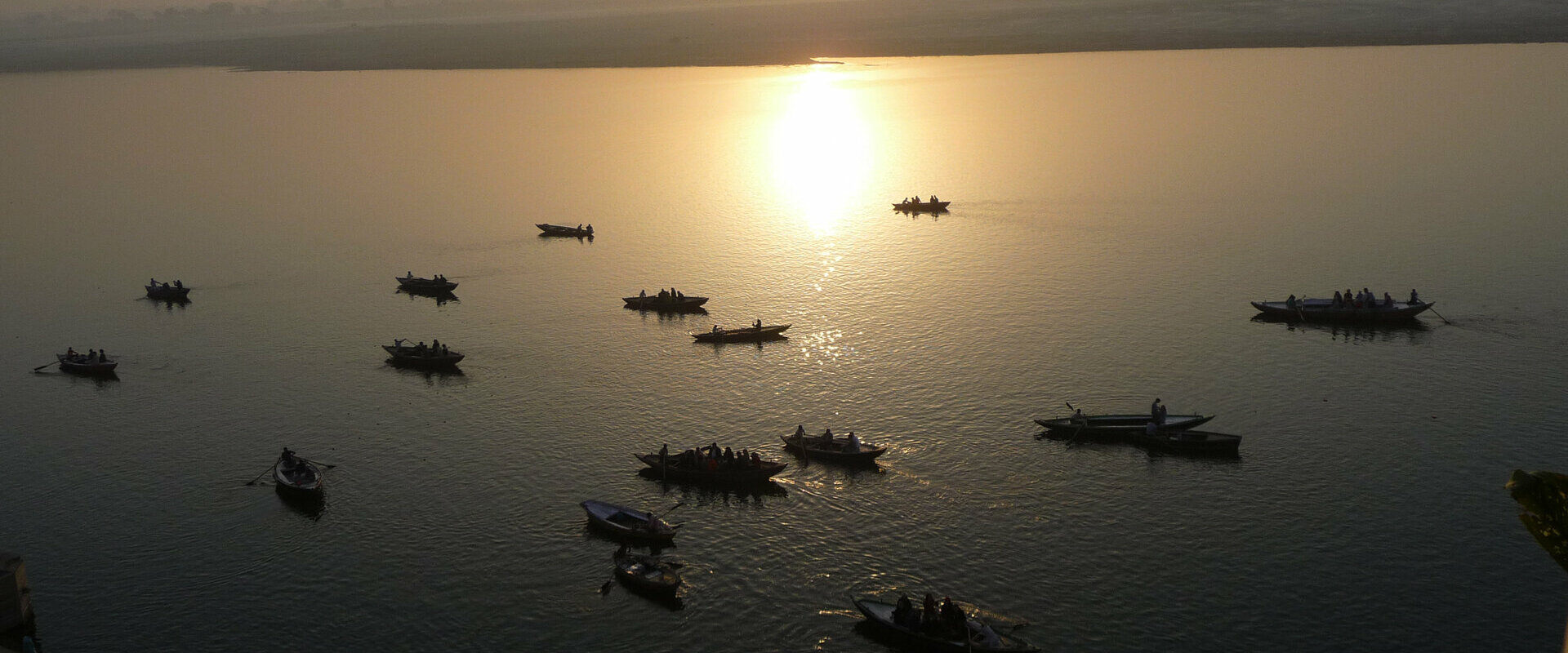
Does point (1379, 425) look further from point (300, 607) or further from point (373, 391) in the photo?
point (373, 391)

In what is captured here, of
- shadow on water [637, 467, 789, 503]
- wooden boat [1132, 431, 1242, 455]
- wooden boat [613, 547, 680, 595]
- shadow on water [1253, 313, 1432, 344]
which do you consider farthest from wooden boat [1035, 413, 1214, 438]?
wooden boat [613, 547, 680, 595]

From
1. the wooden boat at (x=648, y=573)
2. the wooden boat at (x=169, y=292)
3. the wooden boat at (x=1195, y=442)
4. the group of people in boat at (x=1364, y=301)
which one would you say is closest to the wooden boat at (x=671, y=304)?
the wooden boat at (x=169, y=292)

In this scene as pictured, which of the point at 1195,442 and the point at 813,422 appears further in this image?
the point at 813,422

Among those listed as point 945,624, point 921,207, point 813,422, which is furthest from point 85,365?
point 921,207

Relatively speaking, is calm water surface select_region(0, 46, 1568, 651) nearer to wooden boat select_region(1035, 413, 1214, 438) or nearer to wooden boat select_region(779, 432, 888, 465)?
wooden boat select_region(779, 432, 888, 465)

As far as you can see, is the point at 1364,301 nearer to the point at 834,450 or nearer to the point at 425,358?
the point at 834,450

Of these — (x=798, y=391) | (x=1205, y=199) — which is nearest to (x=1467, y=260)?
(x=1205, y=199)
